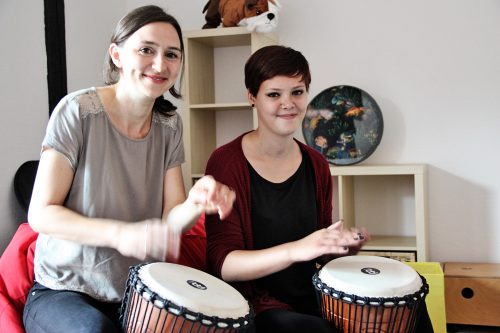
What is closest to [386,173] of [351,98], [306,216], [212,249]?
[351,98]

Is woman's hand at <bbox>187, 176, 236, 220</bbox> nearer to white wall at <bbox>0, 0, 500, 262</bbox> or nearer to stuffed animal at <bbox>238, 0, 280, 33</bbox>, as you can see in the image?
stuffed animal at <bbox>238, 0, 280, 33</bbox>

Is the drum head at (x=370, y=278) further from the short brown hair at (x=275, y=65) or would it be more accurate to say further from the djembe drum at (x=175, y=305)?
the short brown hair at (x=275, y=65)

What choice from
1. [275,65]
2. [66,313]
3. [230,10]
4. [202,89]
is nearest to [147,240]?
[66,313]

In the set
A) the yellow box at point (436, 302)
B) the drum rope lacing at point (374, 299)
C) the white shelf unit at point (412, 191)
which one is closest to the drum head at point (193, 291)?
the drum rope lacing at point (374, 299)

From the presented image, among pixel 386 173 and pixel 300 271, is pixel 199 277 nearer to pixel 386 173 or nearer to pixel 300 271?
pixel 300 271

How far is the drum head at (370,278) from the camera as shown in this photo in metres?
1.71

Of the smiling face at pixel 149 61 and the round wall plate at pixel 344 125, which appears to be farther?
the round wall plate at pixel 344 125

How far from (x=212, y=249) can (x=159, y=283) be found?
0.44 m

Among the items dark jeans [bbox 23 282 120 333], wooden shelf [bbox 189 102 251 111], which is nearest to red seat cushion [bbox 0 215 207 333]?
dark jeans [bbox 23 282 120 333]

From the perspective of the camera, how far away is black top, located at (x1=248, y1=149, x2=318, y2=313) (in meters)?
1.97

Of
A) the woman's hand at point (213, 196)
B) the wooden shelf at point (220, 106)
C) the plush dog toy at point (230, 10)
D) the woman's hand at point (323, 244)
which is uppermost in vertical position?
the plush dog toy at point (230, 10)

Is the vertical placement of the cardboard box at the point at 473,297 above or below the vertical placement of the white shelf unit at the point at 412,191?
below

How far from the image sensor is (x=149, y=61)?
1.72 meters

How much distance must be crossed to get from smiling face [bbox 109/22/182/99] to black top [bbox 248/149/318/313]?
1.42ft
